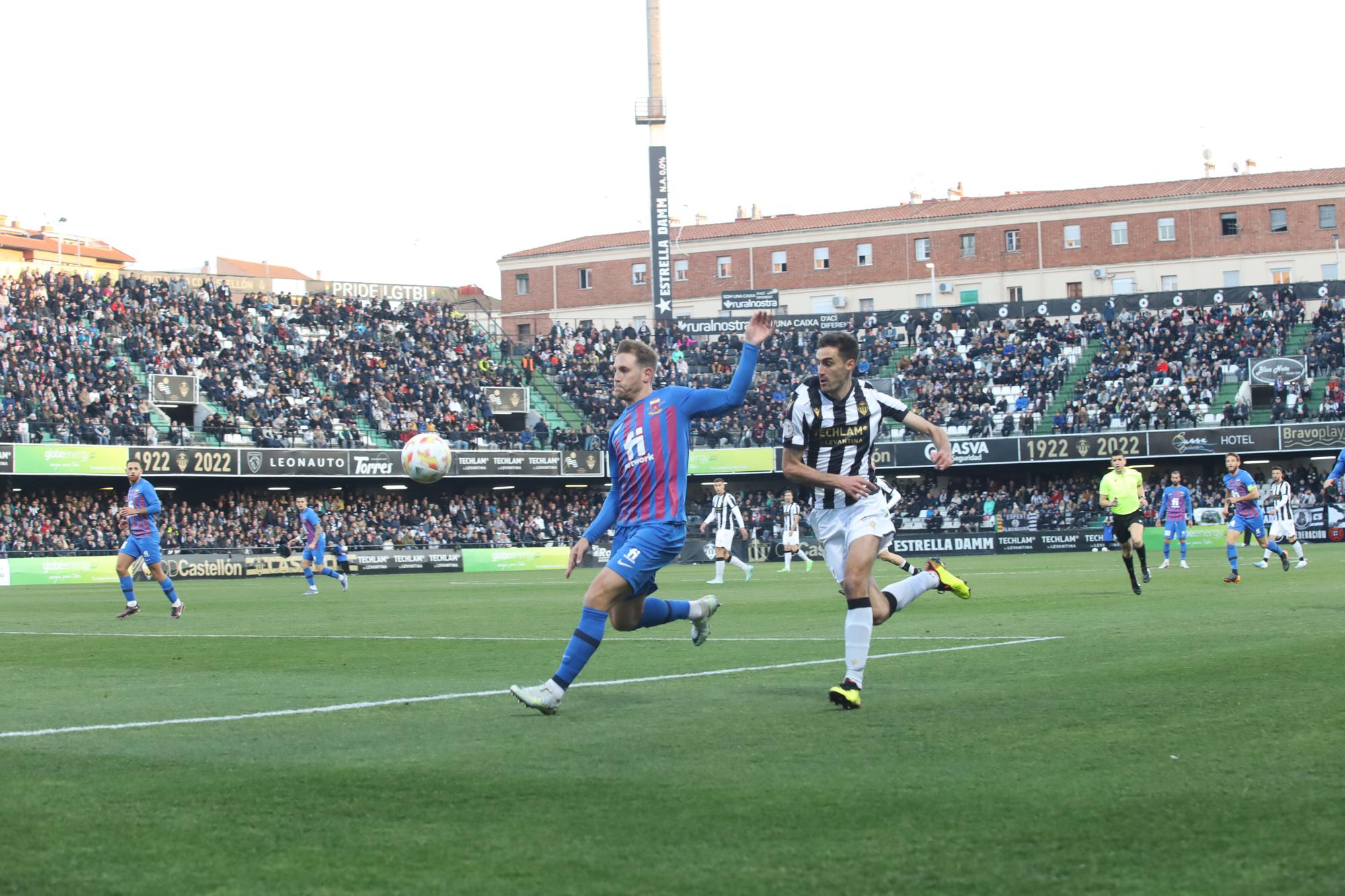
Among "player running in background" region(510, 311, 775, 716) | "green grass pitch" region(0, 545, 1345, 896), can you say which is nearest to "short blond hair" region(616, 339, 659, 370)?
"player running in background" region(510, 311, 775, 716)

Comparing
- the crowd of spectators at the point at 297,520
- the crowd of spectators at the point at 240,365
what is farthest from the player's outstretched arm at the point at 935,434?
the crowd of spectators at the point at 240,365

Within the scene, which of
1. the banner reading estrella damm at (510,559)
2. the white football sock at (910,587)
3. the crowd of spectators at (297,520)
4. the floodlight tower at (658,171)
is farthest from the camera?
the floodlight tower at (658,171)

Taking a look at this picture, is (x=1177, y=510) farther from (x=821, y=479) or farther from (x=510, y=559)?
(x=821, y=479)

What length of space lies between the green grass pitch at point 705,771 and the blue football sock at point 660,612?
0.49 metres

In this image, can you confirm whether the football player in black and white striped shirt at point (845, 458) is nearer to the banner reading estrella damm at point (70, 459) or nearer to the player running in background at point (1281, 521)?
the player running in background at point (1281, 521)

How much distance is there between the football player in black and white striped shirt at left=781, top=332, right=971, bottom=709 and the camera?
364 inches

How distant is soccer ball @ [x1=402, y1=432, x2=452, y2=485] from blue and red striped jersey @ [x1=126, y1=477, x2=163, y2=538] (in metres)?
3.93

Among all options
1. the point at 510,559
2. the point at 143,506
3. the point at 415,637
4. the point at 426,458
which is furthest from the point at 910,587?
the point at 510,559

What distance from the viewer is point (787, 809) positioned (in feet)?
17.7

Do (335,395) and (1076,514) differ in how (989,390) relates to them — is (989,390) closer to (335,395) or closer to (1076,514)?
(1076,514)

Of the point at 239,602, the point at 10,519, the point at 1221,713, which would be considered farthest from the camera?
the point at 10,519

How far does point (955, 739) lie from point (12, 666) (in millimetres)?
9498

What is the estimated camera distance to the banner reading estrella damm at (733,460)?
192 feet

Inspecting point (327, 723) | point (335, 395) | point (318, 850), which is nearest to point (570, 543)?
point (335, 395)
